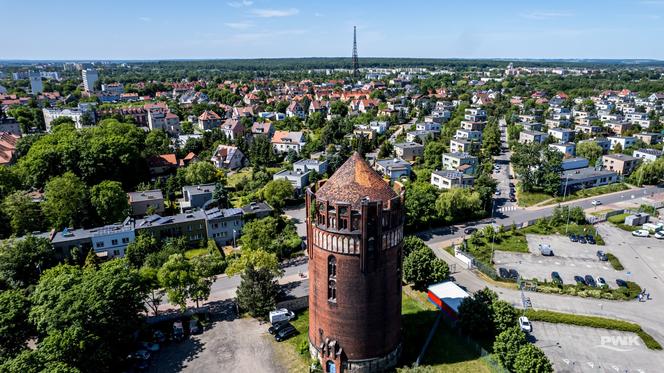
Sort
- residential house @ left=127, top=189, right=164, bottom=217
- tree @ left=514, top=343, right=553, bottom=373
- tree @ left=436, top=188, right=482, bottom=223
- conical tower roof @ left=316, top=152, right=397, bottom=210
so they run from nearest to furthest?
conical tower roof @ left=316, top=152, right=397, bottom=210 → tree @ left=514, top=343, right=553, bottom=373 → tree @ left=436, top=188, right=482, bottom=223 → residential house @ left=127, top=189, right=164, bottom=217

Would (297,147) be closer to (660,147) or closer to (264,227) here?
(264,227)

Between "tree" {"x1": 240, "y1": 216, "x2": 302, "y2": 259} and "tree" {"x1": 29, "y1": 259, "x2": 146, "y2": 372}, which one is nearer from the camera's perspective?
"tree" {"x1": 29, "y1": 259, "x2": 146, "y2": 372}

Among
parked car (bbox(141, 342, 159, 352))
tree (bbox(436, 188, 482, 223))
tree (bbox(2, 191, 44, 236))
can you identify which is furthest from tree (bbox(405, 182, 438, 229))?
tree (bbox(2, 191, 44, 236))

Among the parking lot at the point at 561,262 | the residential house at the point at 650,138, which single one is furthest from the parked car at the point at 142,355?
the residential house at the point at 650,138

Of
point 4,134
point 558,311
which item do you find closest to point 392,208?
point 558,311

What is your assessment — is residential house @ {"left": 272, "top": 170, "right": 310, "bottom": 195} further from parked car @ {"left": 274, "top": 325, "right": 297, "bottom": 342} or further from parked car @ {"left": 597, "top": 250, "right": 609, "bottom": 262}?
parked car @ {"left": 597, "top": 250, "right": 609, "bottom": 262}

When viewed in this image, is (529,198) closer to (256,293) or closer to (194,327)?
(256,293)

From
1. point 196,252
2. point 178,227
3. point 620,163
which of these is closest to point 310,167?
point 178,227
